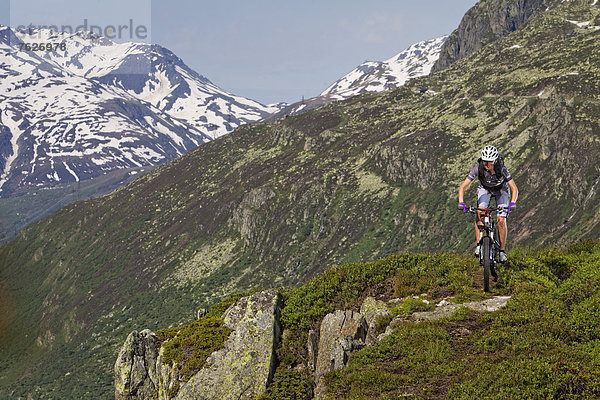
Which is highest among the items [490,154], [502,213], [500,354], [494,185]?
[490,154]

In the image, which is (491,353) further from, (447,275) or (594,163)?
(594,163)

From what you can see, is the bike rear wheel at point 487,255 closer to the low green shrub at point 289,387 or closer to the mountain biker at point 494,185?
the mountain biker at point 494,185

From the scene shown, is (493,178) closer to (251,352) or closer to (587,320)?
(587,320)

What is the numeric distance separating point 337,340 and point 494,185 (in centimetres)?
813

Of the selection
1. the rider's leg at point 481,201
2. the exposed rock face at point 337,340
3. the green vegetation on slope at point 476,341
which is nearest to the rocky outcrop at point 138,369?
the green vegetation on slope at point 476,341

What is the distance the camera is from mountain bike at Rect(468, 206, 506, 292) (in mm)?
17312

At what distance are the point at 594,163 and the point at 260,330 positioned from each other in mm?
218133

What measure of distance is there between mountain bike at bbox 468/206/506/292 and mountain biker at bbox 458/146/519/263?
0.16m

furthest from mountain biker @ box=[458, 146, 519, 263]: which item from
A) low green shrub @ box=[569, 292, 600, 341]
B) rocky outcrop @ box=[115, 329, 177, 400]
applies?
rocky outcrop @ box=[115, 329, 177, 400]

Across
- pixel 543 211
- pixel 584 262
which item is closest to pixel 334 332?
pixel 584 262

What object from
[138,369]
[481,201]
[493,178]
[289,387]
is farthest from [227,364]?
[493,178]

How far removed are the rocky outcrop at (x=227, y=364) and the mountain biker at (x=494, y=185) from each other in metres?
9.05

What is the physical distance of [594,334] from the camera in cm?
1348

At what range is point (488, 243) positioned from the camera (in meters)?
17.3
